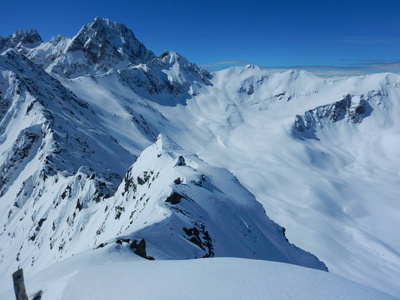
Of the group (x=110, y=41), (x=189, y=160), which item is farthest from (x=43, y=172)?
(x=110, y=41)

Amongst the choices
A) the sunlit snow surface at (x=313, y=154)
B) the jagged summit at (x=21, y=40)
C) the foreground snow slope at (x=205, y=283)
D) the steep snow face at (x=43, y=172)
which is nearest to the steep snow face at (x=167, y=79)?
the sunlit snow surface at (x=313, y=154)

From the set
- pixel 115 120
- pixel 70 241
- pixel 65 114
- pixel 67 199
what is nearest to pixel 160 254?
pixel 70 241

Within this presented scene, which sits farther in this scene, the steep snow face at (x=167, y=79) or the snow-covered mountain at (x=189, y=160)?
the steep snow face at (x=167, y=79)

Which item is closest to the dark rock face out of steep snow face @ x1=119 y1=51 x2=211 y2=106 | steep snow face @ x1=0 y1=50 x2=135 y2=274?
steep snow face @ x1=119 y1=51 x2=211 y2=106

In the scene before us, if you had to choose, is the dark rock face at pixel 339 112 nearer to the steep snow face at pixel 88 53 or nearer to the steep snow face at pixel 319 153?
the steep snow face at pixel 319 153

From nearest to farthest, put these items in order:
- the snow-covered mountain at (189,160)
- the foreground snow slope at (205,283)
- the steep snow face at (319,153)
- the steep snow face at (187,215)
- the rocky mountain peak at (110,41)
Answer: the foreground snow slope at (205,283) → the steep snow face at (187,215) → the snow-covered mountain at (189,160) → the steep snow face at (319,153) → the rocky mountain peak at (110,41)

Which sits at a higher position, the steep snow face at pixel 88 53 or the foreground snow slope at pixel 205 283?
the steep snow face at pixel 88 53
